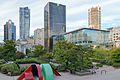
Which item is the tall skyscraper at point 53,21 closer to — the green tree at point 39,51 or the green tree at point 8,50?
the green tree at point 39,51

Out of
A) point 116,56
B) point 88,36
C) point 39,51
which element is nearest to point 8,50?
point 39,51

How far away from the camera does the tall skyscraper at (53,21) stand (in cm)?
10600

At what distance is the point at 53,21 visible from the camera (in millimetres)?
106688

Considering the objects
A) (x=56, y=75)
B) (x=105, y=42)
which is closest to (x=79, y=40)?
(x=105, y=42)

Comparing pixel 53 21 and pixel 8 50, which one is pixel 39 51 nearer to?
pixel 8 50

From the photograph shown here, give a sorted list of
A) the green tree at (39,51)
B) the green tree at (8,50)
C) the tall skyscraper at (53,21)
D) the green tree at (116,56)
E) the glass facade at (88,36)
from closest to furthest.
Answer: the green tree at (116,56), the green tree at (8,50), the green tree at (39,51), the glass facade at (88,36), the tall skyscraper at (53,21)

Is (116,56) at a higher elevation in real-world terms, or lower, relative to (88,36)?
lower

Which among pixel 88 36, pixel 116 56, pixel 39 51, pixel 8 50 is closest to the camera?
pixel 116 56

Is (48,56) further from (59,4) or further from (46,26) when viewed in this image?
(59,4)

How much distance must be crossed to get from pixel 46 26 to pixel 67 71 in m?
92.4

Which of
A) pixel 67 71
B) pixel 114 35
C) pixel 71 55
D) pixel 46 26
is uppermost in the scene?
pixel 46 26

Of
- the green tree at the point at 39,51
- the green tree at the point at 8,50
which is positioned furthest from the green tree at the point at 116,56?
the green tree at the point at 8,50

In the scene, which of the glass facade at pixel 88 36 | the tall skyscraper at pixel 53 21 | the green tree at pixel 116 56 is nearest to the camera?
the green tree at pixel 116 56

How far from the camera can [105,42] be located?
2857 inches
